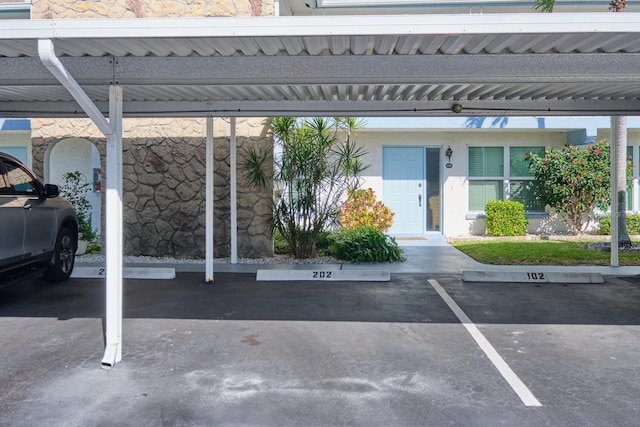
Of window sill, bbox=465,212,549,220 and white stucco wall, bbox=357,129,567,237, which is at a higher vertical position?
white stucco wall, bbox=357,129,567,237

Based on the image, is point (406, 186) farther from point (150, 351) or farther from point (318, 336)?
point (150, 351)

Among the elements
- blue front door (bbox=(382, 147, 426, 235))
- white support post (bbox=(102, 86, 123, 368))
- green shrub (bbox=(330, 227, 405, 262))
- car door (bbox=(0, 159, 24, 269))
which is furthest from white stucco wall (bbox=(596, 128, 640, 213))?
car door (bbox=(0, 159, 24, 269))

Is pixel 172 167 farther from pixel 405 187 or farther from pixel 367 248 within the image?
pixel 405 187

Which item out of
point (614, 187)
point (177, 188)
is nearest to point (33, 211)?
point (177, 188)

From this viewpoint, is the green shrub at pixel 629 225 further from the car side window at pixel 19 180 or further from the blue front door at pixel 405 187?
the car side window at pixel 19 180

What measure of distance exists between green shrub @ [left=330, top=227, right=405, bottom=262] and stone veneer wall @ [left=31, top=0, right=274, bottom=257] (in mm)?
1438

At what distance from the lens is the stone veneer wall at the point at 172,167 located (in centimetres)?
1104

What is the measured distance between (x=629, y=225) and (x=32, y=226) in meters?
13.9

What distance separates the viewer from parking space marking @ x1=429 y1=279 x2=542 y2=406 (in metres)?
4.31

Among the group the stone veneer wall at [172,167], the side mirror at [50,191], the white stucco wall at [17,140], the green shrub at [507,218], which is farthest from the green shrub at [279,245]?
the white stucco wall at [17,140]

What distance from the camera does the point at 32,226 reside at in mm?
7652

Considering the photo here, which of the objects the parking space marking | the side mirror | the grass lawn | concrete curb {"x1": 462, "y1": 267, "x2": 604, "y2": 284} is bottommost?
the parking space marking

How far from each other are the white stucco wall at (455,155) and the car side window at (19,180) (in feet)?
29.4

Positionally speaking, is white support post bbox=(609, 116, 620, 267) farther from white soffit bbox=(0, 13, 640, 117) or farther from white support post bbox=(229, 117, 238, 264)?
white support post bbox=(229, 117, 238, 264)
